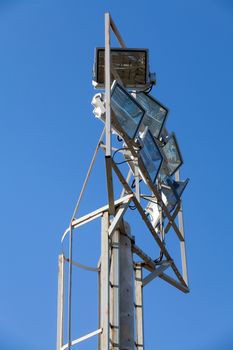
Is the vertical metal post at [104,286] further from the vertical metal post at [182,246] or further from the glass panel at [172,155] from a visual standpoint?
the glass panel at [172,155]

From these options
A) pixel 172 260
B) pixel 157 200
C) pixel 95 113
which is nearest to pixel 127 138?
pixel 95 113

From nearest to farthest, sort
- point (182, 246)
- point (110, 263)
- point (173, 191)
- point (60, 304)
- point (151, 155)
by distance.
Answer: point (110, 263), point (60, 304), point (151, 155), point (173, 191), point (182, 246)

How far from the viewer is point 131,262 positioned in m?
10.5

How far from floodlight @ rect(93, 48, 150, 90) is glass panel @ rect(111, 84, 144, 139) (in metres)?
0.68

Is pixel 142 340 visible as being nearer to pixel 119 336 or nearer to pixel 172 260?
pixel 119 336

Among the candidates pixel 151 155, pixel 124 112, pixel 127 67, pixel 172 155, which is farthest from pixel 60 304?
pixel 127 67

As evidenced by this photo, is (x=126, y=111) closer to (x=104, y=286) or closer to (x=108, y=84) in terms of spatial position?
(x=108, y=84)

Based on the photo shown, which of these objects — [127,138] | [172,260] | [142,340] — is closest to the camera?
[142,340]

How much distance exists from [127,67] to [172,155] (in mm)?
2173

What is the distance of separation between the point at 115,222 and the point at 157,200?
2.00 m

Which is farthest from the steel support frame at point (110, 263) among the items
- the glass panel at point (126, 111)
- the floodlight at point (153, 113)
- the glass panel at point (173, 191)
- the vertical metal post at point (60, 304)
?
the floodlight at point (153, 113)

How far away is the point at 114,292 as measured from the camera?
32.3 feet

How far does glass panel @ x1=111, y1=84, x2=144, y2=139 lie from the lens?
10.9m

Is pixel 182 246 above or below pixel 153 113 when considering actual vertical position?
below
